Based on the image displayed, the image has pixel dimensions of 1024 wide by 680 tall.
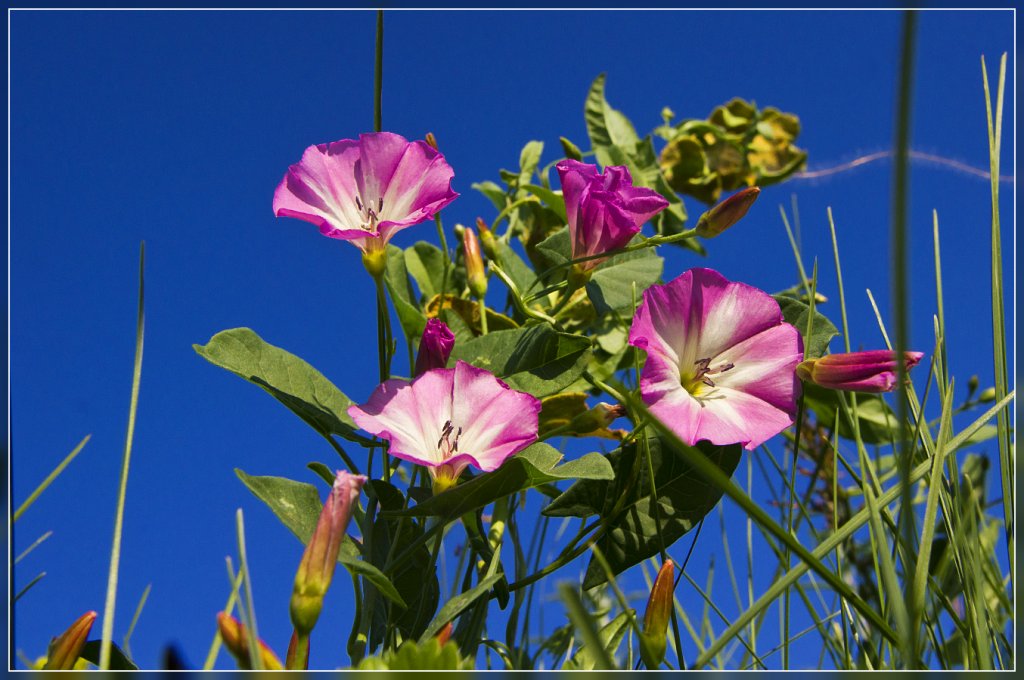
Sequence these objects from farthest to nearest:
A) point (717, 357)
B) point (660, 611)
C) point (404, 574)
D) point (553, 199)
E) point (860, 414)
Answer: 1. point (860, 414)
2. point (553, 199)
3. point (717, 357)
4. point (404, 574)
5. point (660, 611)

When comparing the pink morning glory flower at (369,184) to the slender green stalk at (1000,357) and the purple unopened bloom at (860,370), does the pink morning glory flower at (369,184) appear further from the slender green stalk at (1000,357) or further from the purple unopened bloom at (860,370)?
the slender green stalk at (1000,357)

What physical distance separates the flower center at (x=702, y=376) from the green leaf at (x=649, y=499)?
0.22 ft

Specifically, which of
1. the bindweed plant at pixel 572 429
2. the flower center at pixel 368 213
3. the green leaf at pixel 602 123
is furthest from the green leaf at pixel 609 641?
the green leaf at pixel 602 123

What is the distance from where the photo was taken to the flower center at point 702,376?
2.25 feet

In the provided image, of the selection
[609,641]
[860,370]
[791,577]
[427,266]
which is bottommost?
[609,641]

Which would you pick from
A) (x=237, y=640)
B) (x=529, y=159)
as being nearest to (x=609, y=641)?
(x=237, y=640)

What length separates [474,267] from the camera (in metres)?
0.81

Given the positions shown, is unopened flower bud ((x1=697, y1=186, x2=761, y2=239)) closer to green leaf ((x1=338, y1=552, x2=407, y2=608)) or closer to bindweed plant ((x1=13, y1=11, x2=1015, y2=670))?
bindweed plant ((x1=13, y1=11, x2=1015, y2=670))

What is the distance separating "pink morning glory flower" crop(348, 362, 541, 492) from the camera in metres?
0.58

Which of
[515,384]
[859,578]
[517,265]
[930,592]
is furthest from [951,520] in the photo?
[859,578]

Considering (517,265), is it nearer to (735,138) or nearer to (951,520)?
(951,520)

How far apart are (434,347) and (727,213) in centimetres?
26

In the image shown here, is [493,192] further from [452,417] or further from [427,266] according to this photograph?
[452,417]

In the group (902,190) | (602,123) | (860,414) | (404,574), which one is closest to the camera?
(902,190)
